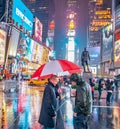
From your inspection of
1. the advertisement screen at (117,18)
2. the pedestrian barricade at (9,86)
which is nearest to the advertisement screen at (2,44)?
the advertisement screen at (117,18)

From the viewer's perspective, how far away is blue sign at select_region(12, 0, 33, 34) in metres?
88.2

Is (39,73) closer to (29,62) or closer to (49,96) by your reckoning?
(49,96)

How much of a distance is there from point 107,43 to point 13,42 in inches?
1847

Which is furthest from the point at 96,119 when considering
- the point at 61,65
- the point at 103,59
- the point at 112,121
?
the point at 103,59

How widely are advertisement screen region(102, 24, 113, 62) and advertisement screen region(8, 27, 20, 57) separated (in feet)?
130

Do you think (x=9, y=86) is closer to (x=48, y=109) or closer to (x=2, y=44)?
(x=48, y=109)

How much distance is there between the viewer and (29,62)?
104812mm

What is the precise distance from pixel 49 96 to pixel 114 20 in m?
104

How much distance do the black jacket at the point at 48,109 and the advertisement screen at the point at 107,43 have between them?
358 feet

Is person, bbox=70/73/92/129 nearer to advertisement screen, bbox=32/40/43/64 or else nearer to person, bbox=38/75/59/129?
person, bbox=38/75/59/129

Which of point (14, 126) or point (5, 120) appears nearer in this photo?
point (14, 126)

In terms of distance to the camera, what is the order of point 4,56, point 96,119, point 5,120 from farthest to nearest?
point 4,56
point 96,119
point 5,120

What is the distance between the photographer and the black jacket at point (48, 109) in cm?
631

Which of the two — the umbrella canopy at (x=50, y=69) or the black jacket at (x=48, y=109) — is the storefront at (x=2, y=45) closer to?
the umbrella canopy at (x=50, y=69)
